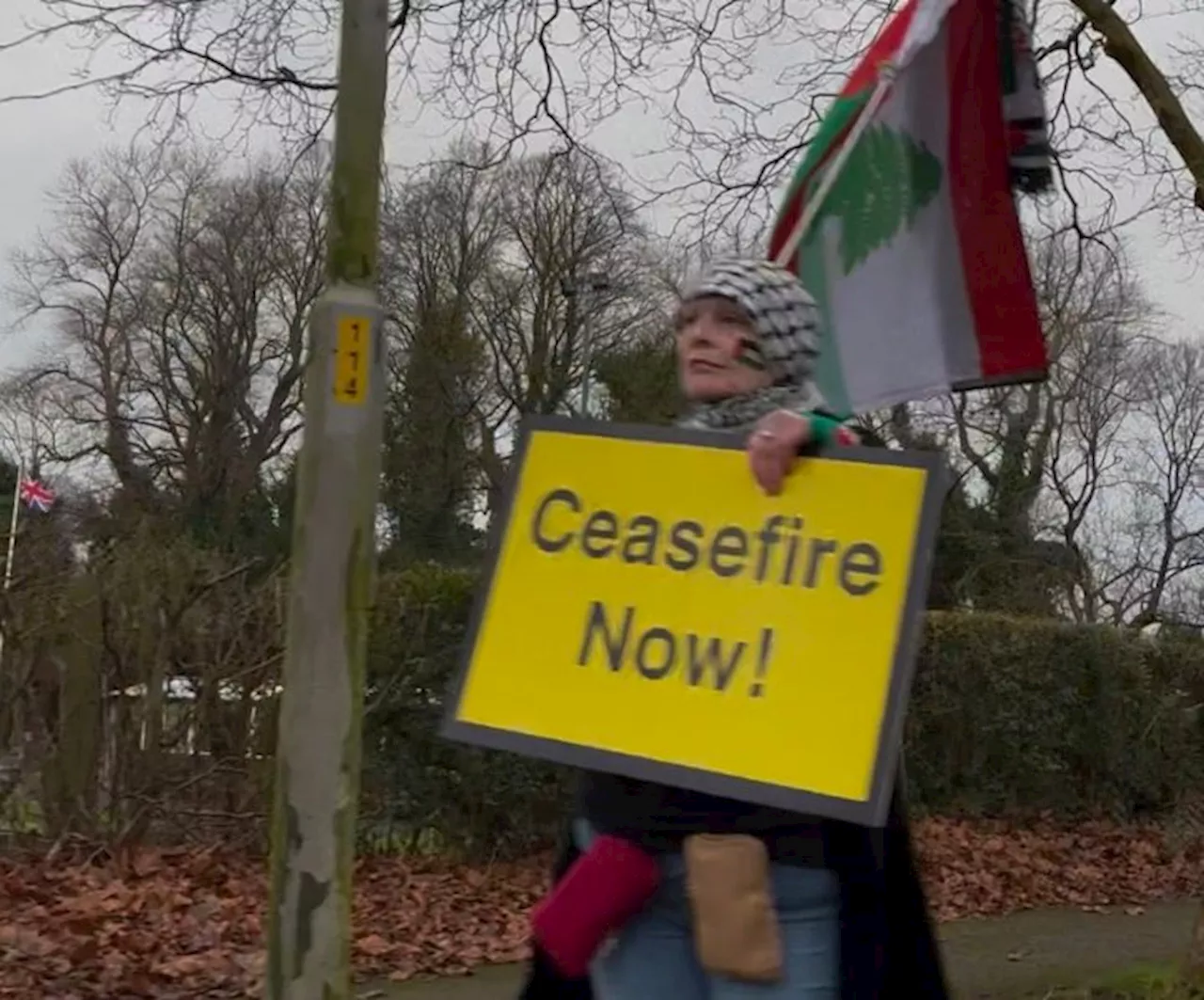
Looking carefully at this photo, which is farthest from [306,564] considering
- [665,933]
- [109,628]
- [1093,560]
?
[1093,560]

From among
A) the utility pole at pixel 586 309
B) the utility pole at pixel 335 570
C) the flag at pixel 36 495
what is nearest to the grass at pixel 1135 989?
the utility pole at pixel 335 570

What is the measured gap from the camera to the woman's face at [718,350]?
8.70 feet

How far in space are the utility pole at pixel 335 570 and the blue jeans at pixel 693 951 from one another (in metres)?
2.31

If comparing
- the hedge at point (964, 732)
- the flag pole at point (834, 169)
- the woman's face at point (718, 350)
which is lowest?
the hedge at point (964, 732)

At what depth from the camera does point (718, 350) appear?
2.66 metres

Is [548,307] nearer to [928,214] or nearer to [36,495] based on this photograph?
[36,495]

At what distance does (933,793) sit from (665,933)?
37.9 ft

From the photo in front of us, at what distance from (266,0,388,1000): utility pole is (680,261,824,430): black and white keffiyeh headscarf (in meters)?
2.40

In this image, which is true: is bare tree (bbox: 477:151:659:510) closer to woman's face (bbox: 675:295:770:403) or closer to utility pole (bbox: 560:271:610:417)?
utility pole (bbox: 560:271:610:417)

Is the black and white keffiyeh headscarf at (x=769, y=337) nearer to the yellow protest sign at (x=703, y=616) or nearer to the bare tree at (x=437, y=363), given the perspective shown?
the yellow protest sign at (x=703, y=616)

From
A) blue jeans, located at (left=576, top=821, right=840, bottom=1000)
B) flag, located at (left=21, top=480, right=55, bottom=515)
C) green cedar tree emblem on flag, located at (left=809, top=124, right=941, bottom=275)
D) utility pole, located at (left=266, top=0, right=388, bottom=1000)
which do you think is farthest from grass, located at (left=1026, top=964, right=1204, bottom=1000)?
flag, located at (left=21, top=480, right=55, bottom=515)

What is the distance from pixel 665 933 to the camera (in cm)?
264

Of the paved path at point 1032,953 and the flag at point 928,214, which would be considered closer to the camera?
the flag at point 928,214

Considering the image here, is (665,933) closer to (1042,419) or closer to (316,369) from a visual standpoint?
(316,369)
